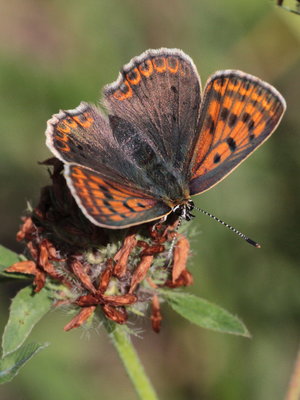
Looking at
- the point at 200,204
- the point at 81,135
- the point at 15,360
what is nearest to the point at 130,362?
the point at 15,360

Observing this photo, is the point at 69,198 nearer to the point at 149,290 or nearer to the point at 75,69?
the point at 149,290

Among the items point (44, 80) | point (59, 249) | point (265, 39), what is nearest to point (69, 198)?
point (59, 249)

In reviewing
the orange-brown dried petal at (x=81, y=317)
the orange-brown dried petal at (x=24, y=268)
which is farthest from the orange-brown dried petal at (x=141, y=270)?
the orange-brown dried petal at (x=24, y=268)

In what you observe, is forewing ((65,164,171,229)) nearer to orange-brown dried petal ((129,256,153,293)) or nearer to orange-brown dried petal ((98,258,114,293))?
orange-brown dried petal ((129,256,153,293))

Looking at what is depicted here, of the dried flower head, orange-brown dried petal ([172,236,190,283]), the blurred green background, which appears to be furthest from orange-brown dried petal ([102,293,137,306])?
the blurred green background

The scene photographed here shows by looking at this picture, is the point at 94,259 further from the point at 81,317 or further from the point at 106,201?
the point at 106,201

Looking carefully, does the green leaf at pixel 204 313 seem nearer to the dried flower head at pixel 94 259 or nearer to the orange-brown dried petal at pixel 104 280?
the dried flower head at pixel 94 259
